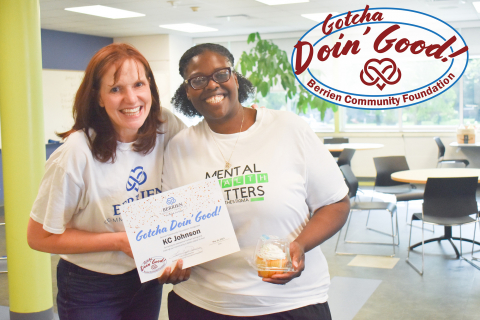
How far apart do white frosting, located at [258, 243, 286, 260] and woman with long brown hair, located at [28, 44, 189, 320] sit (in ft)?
0.84

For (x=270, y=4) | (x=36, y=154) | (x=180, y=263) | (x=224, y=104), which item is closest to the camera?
(x=180, y=263)

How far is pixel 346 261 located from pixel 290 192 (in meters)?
3.71

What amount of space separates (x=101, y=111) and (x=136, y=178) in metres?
0.25

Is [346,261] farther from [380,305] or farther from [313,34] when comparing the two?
[313,34]

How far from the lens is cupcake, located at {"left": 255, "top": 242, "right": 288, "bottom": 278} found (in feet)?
4.20

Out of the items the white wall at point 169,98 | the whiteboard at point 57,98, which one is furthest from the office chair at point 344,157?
the whiteboard at point 57,98

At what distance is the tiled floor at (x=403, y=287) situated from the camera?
3.62 metres

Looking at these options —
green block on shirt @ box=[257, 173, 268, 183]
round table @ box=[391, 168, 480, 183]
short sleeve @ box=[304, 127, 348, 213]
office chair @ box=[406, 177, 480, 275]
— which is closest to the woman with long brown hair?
green block on shirt @ box=[257, 173, 268, 183]

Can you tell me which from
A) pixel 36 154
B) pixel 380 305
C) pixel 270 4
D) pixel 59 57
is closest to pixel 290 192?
pixel 36 154

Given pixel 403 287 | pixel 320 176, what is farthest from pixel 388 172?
pixel 320 176

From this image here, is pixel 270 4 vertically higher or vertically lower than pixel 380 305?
higher

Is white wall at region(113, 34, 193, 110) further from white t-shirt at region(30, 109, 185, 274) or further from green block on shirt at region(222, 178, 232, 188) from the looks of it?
green block on shirt at region(222, 178, 232, 188)

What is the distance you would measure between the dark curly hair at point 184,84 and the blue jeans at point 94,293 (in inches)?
23.8

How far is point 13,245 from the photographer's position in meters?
3.39
